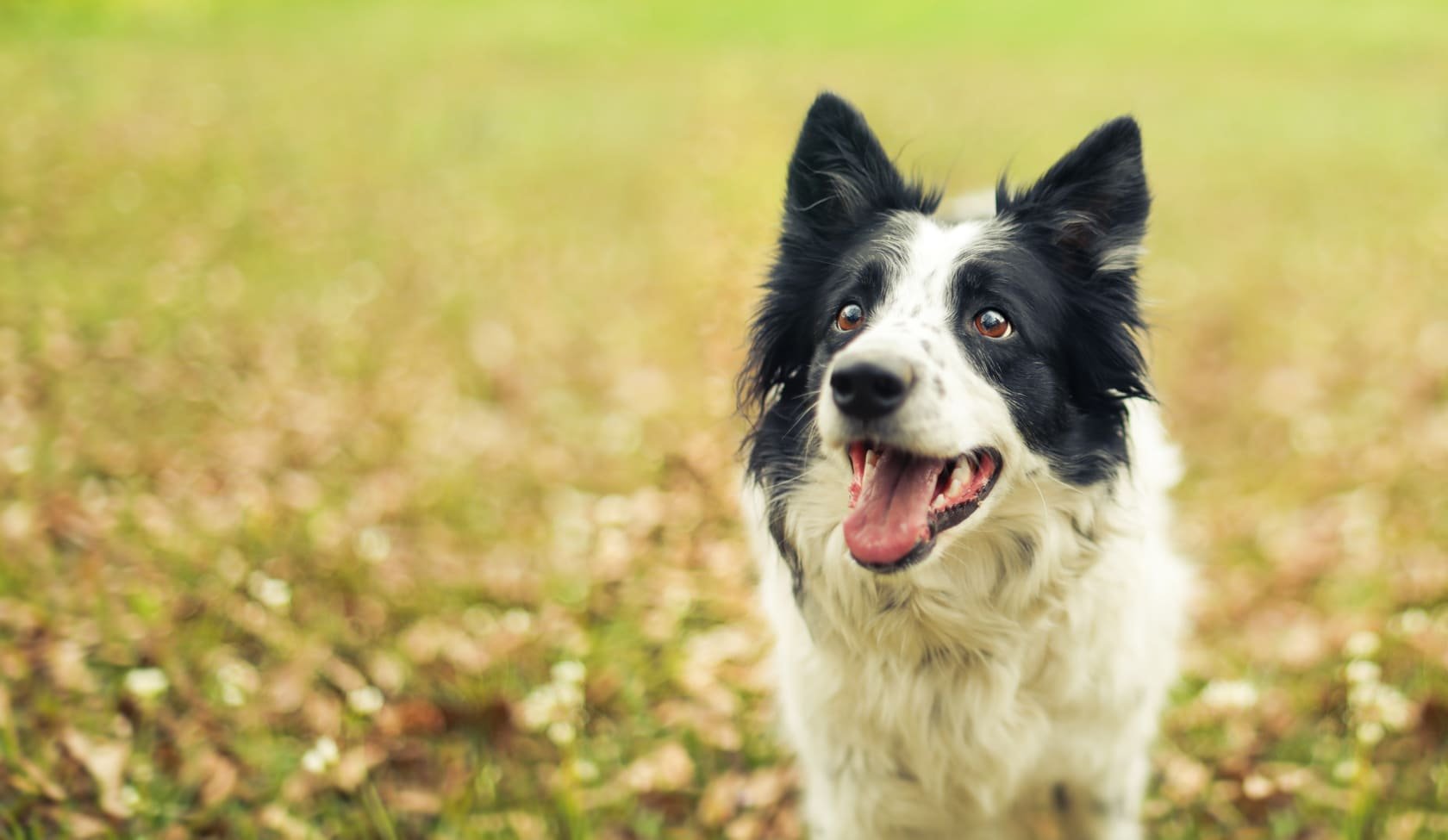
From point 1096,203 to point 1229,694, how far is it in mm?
1647

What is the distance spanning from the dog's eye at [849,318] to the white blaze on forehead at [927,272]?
0.28 ft

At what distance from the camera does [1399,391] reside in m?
5.90

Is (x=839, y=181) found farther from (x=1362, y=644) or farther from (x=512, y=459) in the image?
(x=512, y=459)

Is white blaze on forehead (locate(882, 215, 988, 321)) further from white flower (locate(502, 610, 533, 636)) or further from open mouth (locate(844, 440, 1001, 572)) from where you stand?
white flower (locate(502, 610, 533, 636))

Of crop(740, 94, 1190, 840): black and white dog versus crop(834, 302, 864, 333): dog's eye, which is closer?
crop(740, 94, 1190, 840): black and white dog

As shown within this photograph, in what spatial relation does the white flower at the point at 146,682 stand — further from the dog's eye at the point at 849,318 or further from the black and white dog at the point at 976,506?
the dog's eye at the point at 849,318

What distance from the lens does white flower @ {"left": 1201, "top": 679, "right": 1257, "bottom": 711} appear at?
318 centimetres

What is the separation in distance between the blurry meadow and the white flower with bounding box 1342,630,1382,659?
24 millimetres

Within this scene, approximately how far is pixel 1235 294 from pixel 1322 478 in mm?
3032

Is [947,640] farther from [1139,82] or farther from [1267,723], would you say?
[1139,82]

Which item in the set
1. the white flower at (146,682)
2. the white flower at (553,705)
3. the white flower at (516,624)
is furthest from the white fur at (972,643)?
Answer: the white flower at (146,682)

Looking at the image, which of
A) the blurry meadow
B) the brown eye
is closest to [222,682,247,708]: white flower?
the blurry meadow

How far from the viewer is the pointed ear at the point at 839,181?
2.81m

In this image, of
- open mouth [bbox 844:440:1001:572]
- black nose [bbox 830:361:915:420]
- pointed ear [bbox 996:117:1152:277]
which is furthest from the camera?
pointed ear [bbox 996:117:1152:277]
